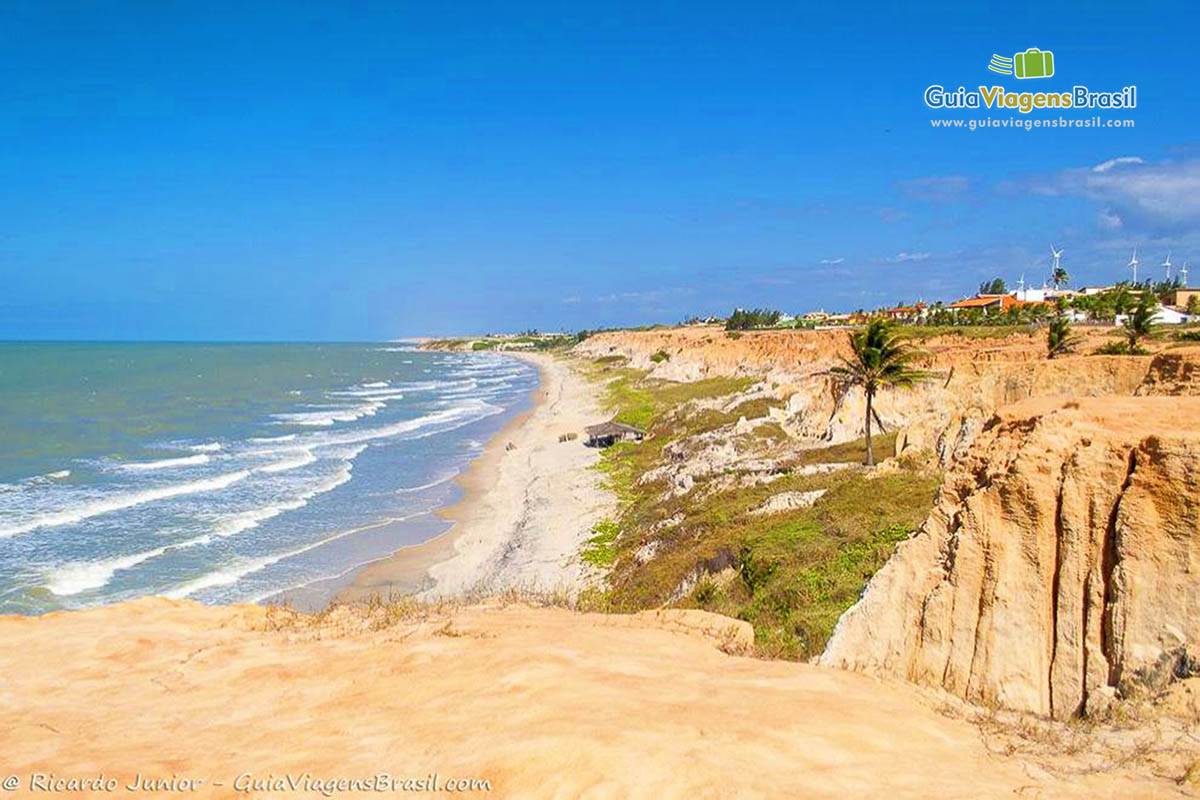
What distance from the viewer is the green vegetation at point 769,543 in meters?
14.6

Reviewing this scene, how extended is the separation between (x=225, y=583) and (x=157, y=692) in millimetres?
15395

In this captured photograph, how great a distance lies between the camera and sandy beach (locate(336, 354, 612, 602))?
22.4m

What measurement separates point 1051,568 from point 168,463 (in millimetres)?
43324

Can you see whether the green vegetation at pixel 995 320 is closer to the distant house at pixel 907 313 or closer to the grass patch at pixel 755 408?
the distant house at pixel 907 313

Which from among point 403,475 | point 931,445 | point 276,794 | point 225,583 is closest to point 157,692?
point 276,794

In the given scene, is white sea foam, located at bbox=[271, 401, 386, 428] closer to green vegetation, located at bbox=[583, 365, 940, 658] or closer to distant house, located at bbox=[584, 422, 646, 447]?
distant house, located at bbox=[584, 422, 646, 447]

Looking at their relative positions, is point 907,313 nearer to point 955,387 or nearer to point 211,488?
point 955,387

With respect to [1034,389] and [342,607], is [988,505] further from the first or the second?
[1034,389]

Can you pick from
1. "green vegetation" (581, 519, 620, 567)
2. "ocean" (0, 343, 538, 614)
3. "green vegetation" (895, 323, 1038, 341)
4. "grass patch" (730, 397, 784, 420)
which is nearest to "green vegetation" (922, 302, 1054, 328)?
"green vegetation" (895, 323, 1038, 341)

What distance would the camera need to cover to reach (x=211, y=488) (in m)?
34.7

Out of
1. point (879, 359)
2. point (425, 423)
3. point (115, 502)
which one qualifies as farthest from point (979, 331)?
point (115, 502)

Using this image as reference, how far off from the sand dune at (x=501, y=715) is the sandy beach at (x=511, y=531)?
568cm

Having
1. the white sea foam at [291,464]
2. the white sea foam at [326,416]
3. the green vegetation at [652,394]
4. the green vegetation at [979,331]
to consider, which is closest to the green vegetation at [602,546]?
the white sea foam at [291,464]

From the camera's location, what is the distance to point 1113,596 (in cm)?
837
